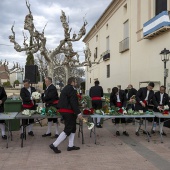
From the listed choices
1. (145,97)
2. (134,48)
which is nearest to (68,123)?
(145,97)

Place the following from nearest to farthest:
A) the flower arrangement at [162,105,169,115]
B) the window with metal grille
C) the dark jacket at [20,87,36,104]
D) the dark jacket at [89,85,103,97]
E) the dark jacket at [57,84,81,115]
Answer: the dark jacket at [57,84,81,115], the flower arrangement at [162,105,169,115], the dark jacket at [20,87,36,104], the dark jacket at [89,85,103,97], the window with metal grille

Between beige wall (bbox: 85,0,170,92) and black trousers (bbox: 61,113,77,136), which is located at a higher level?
beige wall (bbox: 85,0,170,92)

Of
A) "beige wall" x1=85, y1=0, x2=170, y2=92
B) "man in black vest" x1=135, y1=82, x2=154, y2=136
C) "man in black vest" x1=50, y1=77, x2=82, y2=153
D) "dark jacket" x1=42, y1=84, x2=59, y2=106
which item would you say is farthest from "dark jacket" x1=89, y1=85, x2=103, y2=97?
"man in black vest" x1=50, y1=77, x2=82, y2=153

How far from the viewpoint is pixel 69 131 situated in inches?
274

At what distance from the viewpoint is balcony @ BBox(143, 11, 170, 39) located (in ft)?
45.3

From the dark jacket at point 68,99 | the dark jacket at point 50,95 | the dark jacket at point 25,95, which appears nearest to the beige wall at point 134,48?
the dark jacket at point 50,95

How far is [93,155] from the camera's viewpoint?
6.85 meters

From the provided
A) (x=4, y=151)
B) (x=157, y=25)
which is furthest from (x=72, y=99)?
(x=157, y=25)

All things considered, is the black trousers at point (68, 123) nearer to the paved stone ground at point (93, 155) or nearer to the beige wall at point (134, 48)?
the paved stone ground at point (93, 155)

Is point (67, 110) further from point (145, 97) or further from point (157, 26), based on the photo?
point (157, 26)

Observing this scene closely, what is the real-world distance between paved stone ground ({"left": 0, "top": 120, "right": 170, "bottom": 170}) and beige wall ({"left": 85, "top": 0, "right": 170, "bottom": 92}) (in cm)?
681

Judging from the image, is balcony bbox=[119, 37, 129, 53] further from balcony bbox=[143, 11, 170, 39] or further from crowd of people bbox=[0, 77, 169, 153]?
crowd of people bbox=[0, 77, 169, 153]

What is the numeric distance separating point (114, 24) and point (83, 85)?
2257 cm

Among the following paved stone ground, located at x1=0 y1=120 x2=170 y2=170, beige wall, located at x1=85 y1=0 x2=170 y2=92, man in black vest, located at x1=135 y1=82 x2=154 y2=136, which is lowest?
paved stone ground, located at x1=0 y1=120 x2=170 y2=170
